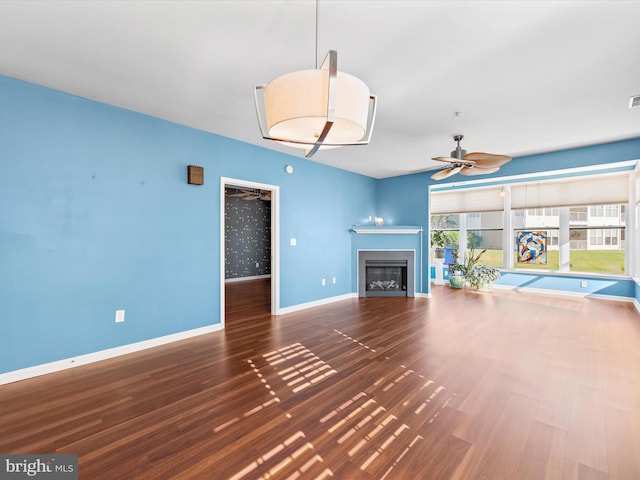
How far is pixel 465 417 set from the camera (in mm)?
2031

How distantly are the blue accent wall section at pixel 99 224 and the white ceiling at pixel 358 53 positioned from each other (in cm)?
31

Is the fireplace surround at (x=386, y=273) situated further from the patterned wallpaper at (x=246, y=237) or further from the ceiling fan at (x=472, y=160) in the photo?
the patterned wallpaper at (x=246, y=237)

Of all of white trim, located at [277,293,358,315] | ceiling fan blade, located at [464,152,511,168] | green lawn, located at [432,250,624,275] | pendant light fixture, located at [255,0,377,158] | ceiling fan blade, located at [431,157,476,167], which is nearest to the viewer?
pendant light fixture, located at [255,0,377,158]

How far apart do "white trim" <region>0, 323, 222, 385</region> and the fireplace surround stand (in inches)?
135

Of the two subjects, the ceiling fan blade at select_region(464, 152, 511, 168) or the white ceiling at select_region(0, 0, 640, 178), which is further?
the ceiling fan blade at select_region(464, 152, 511, 168)

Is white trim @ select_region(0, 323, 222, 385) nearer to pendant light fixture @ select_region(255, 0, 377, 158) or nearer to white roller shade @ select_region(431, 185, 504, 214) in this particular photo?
pendant light fixture @ select_region(255, 0, 377, 158)

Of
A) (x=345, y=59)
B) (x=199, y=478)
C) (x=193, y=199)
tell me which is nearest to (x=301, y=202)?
(x=193, y=199)

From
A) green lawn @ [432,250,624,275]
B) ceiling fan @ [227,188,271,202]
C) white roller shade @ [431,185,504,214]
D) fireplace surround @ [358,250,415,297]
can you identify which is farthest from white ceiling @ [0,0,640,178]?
ceiling fan @ [227,188,271,202]

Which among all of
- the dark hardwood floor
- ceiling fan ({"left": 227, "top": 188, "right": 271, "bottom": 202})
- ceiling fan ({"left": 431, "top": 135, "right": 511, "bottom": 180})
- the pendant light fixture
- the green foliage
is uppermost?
ceiling fan ({"left": 227, "top": 188, "right": 271, "bottom": 202})

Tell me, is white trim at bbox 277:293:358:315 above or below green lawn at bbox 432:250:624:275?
below

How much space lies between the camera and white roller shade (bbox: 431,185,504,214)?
704 cm

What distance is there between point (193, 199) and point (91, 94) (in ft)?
4.64

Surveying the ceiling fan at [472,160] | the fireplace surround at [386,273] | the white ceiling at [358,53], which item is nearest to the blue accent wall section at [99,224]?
the white ceiling at [358,53]

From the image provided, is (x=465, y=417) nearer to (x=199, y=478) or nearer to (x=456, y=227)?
(x=199, y=478)
